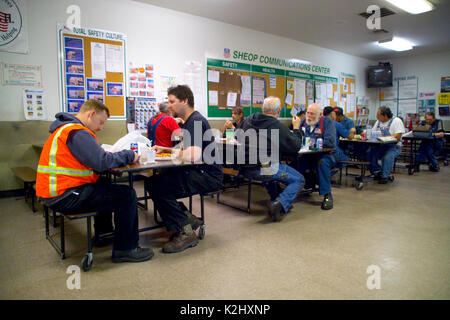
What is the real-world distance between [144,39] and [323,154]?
3412 millimetres

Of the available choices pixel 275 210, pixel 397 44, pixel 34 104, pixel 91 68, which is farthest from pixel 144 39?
pixel 397 44

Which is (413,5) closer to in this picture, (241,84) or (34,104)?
(241,84)

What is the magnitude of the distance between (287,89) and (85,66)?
15.4ft

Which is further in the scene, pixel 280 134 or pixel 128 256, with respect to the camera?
pixel 280 134

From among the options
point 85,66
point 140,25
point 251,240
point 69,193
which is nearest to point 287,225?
point 251,240

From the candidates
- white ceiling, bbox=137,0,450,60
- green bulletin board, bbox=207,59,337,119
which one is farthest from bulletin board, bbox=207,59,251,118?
white ceiling, bbox=137,0,450,60

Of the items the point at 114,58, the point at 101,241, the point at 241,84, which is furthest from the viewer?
the point at 241,84

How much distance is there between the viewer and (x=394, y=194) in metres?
4.57

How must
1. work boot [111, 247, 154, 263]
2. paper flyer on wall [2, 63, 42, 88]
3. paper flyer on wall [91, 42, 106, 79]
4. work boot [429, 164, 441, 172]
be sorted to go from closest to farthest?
work boot [111, 247, 154, 263] → paper flyer on wall [2, 63, 42, 88] → paper flyer on wall [91, 42, 106, 79] → work boot [429, 164, 441, 172]

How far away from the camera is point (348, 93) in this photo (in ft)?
30.7

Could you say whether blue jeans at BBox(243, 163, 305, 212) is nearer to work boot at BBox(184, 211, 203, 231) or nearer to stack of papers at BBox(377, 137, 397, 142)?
work boot at BBox(184, 211, 203, 231)

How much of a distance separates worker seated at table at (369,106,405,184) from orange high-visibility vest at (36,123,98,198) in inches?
196

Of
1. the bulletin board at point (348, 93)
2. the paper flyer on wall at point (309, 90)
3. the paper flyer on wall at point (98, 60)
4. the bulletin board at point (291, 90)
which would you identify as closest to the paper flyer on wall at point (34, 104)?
the paper flyer on wall at point (98, 60)

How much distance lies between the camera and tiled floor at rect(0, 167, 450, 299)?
1.91 metres
